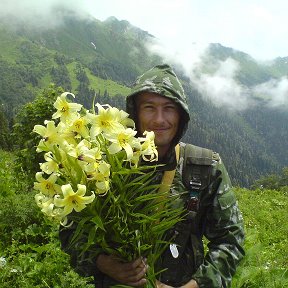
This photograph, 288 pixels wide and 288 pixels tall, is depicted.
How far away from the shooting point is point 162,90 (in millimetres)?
3195

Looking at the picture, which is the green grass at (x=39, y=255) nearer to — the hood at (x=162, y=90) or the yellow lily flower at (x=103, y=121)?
the hood at (x=162, y=90)

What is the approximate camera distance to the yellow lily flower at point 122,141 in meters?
2.20

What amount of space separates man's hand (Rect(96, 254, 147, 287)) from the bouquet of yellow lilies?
127 millimetres

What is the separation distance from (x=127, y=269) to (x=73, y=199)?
2.39ft

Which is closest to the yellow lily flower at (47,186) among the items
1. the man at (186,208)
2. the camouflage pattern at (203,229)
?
the man at (186,208)

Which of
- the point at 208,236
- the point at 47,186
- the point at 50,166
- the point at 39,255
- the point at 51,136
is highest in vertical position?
the point at 51,136

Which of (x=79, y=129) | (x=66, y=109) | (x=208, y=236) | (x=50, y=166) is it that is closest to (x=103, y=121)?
(x=79, y=129)

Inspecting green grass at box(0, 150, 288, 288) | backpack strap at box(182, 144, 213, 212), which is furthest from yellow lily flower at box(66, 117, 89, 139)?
green grass at box(0, 150, 288, 288)

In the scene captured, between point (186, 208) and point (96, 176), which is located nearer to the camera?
point (96, 176)

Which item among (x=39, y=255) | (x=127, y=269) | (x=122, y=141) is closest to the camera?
(x=122, y=141)

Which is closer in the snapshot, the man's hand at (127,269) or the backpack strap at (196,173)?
the man's hand at (127,269)

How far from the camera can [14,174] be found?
1177cm

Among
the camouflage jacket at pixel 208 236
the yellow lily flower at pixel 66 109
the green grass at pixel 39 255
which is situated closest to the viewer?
the yellow lily flower at pixel 66 109

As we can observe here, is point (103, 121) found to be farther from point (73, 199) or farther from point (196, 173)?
point (196, 173)
